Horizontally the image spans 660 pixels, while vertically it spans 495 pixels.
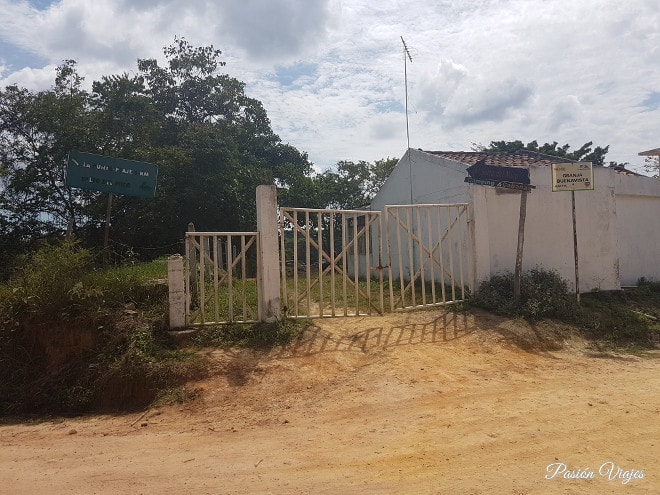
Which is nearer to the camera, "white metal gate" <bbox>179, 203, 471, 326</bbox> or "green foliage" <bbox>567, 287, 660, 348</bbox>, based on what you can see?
"white metal gate" <bbox>179, 203, 471, 326</bbox>

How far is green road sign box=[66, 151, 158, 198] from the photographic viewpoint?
7535mm

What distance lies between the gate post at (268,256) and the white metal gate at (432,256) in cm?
178

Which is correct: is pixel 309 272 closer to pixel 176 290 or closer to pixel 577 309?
pixel 176 290

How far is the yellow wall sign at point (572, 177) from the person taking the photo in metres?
8.52

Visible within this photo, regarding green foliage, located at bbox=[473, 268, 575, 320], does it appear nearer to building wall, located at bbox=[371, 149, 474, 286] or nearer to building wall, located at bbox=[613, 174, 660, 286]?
building wall, located at bbox=[371, 149, 474, 286]

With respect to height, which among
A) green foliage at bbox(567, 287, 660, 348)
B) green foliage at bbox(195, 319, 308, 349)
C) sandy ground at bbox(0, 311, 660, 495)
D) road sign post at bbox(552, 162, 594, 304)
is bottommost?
sandy ground at bbox(0, 311, 660, 495)

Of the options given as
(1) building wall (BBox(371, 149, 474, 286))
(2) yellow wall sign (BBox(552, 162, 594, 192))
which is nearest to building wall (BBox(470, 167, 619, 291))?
(1) building wall (BBox(371, 149, 474, 286))

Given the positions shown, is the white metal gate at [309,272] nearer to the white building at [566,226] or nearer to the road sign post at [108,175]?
the white building at [566,226]

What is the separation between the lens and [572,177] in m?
8.60

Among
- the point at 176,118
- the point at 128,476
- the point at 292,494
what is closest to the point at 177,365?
the point at 128,476

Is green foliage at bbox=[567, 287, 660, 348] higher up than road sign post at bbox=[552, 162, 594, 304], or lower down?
lower down

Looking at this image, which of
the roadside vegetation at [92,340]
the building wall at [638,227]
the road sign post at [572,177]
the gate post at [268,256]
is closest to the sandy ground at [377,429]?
the roadside vegetation at [92,340]

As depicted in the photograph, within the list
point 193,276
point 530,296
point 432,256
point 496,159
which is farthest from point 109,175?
point 496,159

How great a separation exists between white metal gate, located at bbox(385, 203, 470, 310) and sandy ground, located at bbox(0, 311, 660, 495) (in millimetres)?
1345
